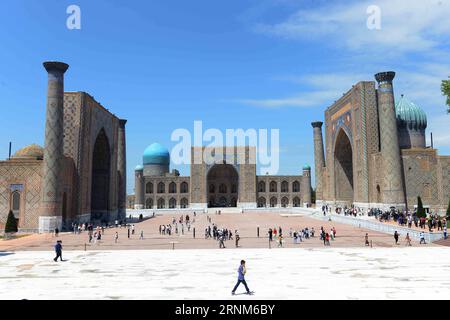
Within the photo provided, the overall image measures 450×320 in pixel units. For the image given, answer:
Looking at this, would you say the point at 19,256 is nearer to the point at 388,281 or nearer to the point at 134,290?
the point at 134,290

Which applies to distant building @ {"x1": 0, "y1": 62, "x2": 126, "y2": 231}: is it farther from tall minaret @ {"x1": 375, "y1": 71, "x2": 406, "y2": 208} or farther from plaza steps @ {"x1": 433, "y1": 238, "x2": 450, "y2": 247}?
tall minaret @ {"x1": 375, "y1": 71, "x2": 406, "y2": 208}

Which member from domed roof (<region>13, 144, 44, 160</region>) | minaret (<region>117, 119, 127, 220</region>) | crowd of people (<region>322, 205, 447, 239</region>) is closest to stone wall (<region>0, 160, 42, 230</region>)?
domed roof (<region>13, 144, 44, 160</region>)

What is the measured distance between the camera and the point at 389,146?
136 feet

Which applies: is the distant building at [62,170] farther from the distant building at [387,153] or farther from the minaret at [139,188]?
the minaret at [139,188]

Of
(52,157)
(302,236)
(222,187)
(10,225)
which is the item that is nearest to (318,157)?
(222,187)

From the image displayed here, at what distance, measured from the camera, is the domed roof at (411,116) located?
50844mm

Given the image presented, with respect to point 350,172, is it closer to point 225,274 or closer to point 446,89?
point 446,89

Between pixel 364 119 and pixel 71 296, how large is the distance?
1629 inches

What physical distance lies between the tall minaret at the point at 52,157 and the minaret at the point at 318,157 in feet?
138

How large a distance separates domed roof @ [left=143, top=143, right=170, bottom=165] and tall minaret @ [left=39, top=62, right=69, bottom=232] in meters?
56.2

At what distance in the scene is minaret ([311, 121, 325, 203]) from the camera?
211 ft

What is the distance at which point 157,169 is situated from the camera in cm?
9038

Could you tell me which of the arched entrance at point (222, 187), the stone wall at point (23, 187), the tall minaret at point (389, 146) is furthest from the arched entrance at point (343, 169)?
the stone wall at point (23, 187)
